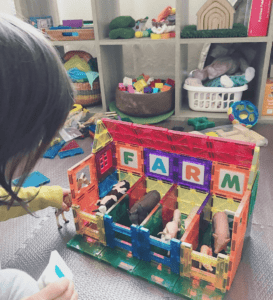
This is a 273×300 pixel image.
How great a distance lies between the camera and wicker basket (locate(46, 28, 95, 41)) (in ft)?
5.33

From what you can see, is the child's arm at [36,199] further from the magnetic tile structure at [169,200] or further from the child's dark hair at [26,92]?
the child's dark hair at [26,92]

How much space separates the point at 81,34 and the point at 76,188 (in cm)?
109

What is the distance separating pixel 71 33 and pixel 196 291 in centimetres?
145

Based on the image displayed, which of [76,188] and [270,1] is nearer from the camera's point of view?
[76,188]

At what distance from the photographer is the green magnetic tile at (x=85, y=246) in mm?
817

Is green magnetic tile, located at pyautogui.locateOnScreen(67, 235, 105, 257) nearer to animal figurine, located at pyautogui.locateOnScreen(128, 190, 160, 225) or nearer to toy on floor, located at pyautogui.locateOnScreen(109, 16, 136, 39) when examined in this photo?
animal figurine, located at pyautogui.locateOnScreen(128, 190, 160, 225)

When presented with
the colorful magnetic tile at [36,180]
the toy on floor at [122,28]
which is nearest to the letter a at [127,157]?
the colorful magnetic tile at [36,180]

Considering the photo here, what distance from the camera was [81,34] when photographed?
5.34ft

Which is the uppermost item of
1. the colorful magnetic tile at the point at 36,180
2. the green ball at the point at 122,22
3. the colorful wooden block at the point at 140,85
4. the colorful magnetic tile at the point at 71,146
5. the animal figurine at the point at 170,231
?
the green ball at the point at 122,22

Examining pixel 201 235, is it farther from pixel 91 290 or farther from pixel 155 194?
pixel 91 290

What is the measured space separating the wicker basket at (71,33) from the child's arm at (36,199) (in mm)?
1125

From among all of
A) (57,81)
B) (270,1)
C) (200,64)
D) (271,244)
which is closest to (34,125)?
(57,81)

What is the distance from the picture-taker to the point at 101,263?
0.79m

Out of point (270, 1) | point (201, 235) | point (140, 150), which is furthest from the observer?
point (270, 1)
